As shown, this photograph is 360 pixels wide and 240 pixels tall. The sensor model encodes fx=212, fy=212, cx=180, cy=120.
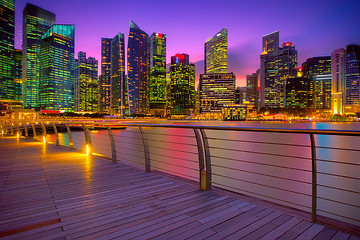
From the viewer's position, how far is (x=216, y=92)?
177000mm

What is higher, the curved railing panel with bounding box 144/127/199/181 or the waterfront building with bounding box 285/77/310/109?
the waterfront building with bounding box 285/77/310/109

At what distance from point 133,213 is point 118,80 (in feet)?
608

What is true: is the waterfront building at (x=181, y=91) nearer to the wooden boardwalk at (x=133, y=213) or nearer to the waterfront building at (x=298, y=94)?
the waterfront building at (x=298, y=94)

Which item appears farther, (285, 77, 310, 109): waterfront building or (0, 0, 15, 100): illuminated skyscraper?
(285, 77, 310, 109): waterfront building

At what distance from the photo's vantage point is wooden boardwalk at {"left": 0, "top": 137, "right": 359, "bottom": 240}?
2256mm

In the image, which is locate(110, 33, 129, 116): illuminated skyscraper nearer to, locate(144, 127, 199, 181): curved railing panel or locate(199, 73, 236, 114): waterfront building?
locate(199, 73, 236, 114): waterfront building

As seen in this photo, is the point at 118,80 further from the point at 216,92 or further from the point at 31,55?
the point at 216,92

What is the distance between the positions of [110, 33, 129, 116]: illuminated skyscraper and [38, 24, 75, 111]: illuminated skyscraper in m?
32.4

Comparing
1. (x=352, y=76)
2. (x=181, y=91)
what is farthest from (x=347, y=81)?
(x=181, y=91)

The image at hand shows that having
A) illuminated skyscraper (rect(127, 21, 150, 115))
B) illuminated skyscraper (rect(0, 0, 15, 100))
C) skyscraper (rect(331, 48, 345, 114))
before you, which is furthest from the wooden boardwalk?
skyscraper (rect(331, 48, 345, 114))

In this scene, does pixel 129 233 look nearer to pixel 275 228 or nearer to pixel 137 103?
pixel 275 228

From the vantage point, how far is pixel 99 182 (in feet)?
13.5

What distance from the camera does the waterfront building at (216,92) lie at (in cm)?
17375

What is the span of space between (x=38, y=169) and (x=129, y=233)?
416cm
